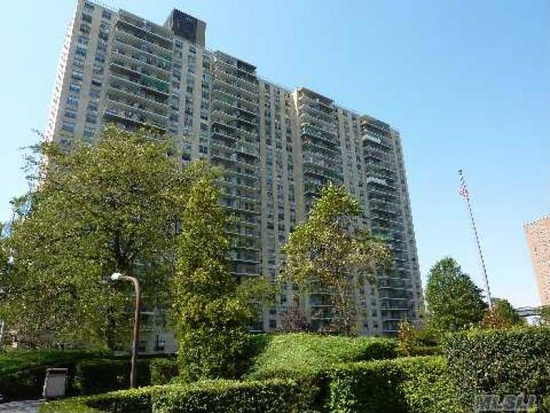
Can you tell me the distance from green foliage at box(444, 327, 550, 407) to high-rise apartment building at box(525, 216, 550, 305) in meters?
103

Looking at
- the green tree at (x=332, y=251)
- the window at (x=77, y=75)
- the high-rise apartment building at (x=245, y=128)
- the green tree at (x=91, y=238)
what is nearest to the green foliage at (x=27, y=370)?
the green tree at (x=91, y=238)

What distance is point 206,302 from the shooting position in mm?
22766

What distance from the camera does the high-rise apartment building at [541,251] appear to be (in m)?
102

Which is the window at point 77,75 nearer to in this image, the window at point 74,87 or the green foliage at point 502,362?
the window at point 74,87

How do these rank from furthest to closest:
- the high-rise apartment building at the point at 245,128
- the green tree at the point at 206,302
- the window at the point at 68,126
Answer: the high-rise apartment building at the point at 245,128 < the window at the point at 68,126 < the green tree at the point at 206,302

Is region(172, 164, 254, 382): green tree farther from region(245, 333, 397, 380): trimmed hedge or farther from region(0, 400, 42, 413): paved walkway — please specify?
region(0, 400, 42, 413): paved walkway

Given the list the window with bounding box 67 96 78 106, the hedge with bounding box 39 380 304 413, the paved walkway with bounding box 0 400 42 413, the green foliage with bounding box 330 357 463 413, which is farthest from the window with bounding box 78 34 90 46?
the green foliage with bounding box 330 357 463 413

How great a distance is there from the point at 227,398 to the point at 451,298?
54.9 m

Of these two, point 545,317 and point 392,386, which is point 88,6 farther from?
point 392,386

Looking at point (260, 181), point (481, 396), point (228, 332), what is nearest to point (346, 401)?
point (481, 396)

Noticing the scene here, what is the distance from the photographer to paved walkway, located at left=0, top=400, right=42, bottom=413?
18.1 metres

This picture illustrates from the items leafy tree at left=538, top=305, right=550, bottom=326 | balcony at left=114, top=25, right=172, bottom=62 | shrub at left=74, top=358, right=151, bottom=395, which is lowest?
shrub at left=74, top=358, right=151, bottom=395

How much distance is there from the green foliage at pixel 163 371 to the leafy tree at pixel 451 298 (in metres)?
41.8

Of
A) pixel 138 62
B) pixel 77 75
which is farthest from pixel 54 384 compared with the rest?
pixel 138 62
